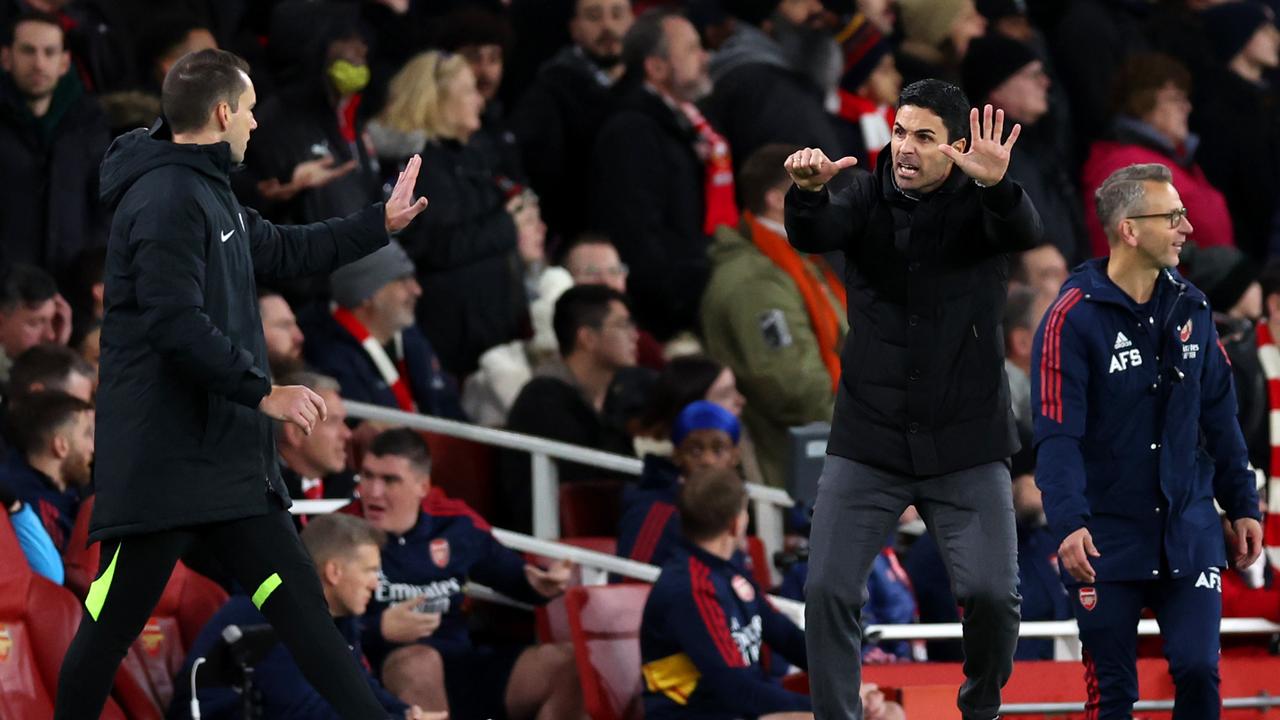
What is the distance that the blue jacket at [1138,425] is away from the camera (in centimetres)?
725

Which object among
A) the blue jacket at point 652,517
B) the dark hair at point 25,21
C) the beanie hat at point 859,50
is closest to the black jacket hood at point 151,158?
the blue jacket at point 652,517

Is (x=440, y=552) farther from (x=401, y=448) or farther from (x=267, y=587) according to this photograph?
(x=267, y=587)

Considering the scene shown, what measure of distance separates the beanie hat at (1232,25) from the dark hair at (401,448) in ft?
26.8

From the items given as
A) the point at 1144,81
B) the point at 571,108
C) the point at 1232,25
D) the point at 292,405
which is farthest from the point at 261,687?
the point at 1232,25

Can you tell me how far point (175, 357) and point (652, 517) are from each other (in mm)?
3660

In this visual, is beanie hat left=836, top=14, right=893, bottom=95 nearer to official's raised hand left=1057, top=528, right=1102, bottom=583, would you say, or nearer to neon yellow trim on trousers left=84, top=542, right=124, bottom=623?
official's raised hand left=1057, top=528, right=1102, bottom=583

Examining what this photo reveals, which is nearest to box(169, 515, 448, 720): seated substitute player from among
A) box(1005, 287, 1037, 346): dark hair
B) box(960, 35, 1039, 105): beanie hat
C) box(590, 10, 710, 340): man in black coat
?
box(590, 10, 710, 340): man in black coat

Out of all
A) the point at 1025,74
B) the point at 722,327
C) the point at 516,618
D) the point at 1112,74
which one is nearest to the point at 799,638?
the point at 516,618

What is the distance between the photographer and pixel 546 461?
10258mm

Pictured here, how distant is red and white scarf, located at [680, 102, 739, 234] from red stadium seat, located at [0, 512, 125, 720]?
531 cm

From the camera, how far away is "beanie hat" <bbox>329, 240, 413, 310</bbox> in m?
10.7

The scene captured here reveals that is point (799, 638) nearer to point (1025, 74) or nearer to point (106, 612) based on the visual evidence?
point (106, 612)

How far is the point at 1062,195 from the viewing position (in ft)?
44.3

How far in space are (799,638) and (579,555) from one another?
1.26 meters
